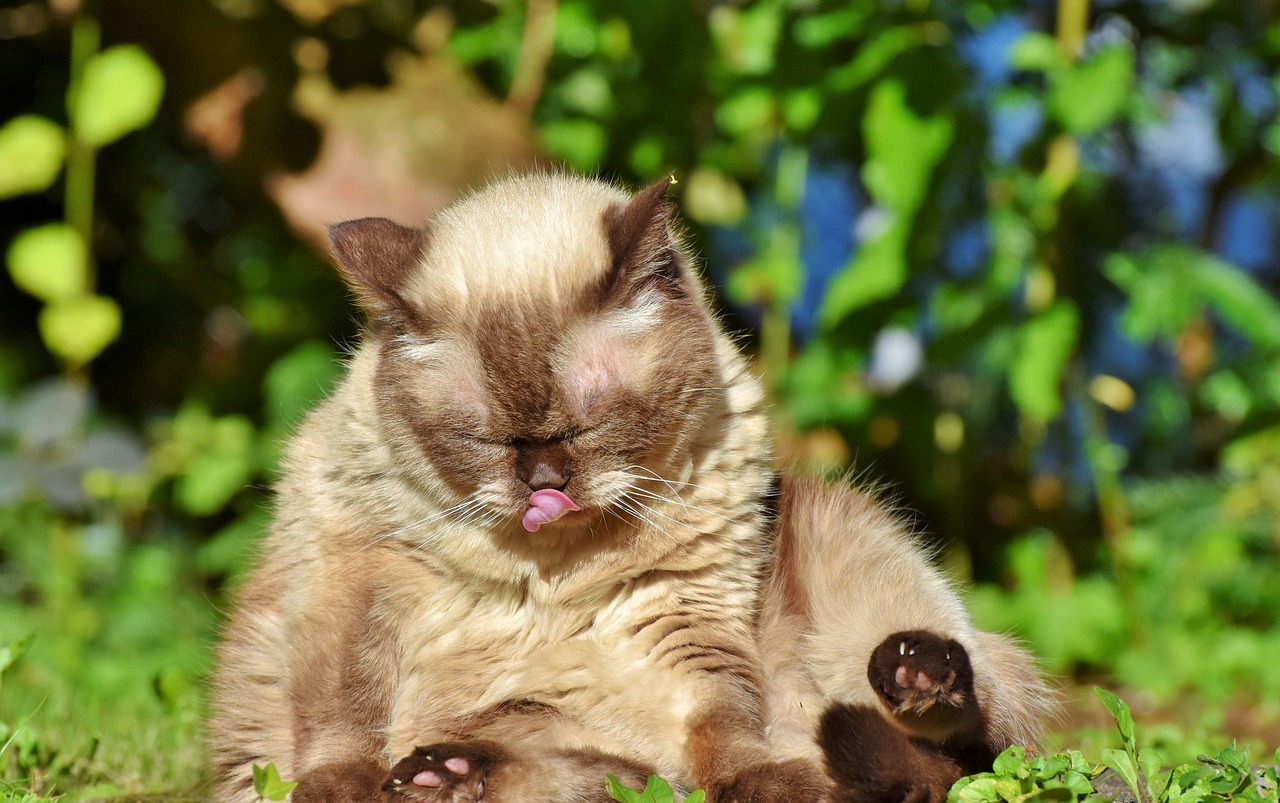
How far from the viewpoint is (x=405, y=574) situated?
198 cm

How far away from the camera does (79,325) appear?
3.72 meters

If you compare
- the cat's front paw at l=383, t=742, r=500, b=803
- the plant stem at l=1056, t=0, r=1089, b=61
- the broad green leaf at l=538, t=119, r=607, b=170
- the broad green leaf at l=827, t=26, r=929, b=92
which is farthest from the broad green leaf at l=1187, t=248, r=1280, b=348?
the cat's front paw at l=383, t=742, r=500, b=803

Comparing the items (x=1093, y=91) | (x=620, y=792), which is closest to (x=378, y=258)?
(x=620, y=792)

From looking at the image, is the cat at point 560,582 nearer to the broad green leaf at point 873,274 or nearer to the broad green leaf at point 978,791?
the broad green leaf at point 978,791

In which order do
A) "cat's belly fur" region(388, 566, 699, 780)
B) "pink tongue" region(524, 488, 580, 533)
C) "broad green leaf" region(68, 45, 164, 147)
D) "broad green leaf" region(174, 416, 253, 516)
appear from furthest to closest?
"broad green leaf" region(174, 416, 253, 516), "broad green leaf" region(68, 45, 164, 147), "cat's belly fur" region(388, 566, 699, 780), "pink tongue" region(524, 488, 580, 533)

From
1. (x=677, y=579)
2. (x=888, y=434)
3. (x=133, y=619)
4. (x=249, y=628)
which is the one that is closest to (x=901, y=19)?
(x=888, y=434)

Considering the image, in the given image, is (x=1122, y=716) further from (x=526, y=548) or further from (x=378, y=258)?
(x=378, y=258)

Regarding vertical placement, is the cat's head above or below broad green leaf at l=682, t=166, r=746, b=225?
above

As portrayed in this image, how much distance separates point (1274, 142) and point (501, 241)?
3.25 meters

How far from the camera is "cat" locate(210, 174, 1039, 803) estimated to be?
1796mm

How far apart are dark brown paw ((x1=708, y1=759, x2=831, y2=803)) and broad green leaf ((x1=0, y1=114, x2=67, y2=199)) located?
3084mm

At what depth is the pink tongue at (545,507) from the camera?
178 centimetres

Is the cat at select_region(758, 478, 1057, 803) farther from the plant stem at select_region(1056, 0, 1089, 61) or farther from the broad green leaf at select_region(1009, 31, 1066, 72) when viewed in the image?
the plant stem at select_region(1056, 0, 1089, 61)

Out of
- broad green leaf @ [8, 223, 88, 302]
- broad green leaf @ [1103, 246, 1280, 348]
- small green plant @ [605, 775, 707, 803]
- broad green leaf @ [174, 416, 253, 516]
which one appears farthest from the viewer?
broad green leaf @ [174, 416, 253, 516]
